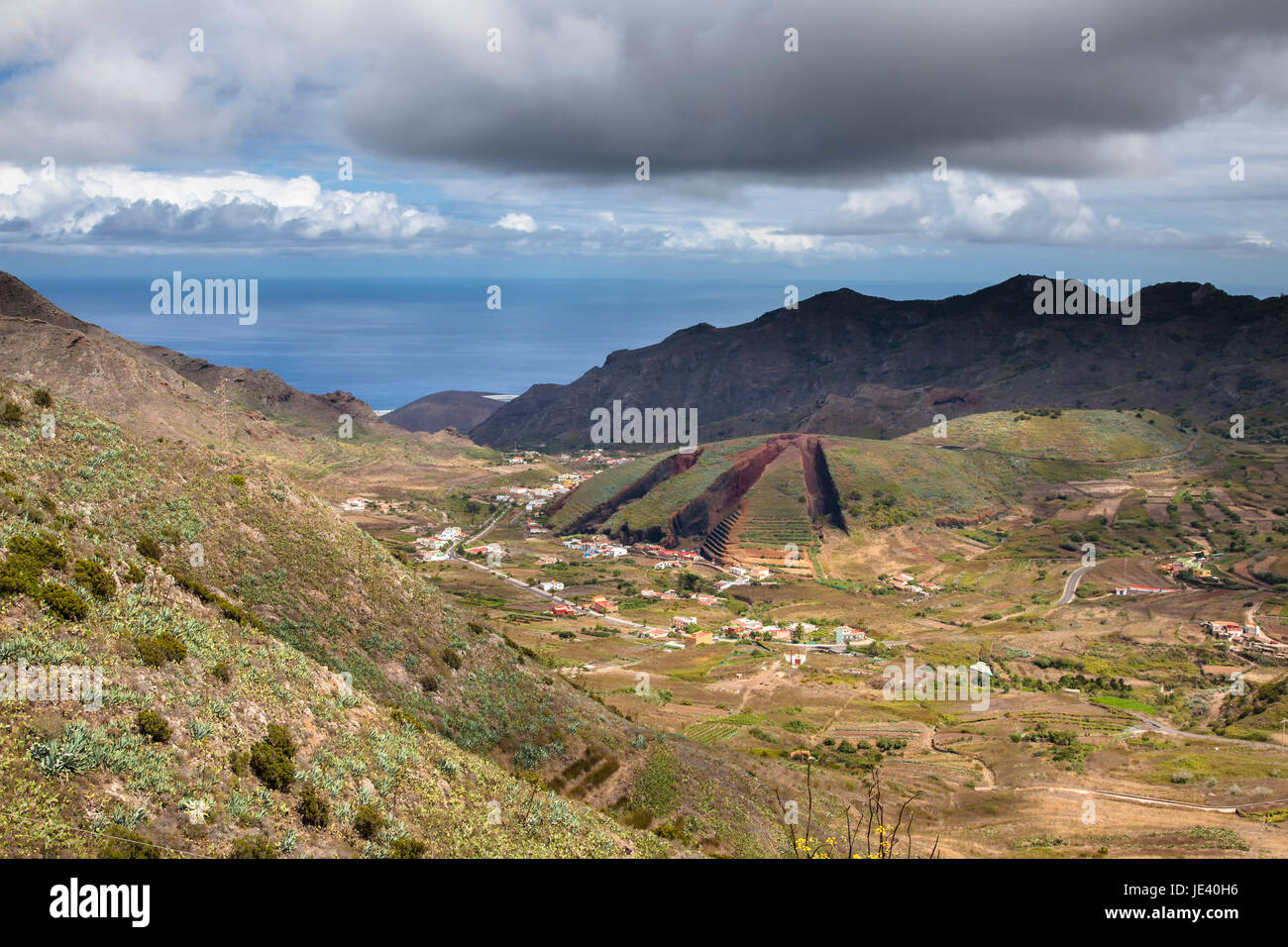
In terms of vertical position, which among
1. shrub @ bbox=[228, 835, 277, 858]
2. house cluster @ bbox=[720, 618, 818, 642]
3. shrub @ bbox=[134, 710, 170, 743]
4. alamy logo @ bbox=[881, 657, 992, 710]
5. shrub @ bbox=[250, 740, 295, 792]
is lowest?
house cluster @ bbox=[720, 618, 818, 642]

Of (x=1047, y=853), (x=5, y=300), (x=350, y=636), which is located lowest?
(x=1047, y=853)

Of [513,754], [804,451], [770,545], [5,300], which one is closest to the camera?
[513,754]

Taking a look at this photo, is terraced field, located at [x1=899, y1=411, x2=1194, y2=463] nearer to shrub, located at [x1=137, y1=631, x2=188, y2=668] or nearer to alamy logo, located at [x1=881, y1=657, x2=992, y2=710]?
alamy logo, located at [x1=881, y1=657, x2=992, y2=710]

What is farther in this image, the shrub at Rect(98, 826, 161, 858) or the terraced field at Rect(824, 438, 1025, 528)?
the terraced field at Rect(824, 438, 1025, 528)

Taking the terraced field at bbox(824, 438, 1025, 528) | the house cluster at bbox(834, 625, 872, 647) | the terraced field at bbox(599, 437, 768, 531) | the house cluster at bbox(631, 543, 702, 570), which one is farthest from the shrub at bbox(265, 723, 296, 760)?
the terraced field at bbox(599, 437, 768, 531)

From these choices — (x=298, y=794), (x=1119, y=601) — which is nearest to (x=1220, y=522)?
(x=1119, y=601)

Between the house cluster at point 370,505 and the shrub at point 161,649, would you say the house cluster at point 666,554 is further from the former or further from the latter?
the shrub at point 161,649

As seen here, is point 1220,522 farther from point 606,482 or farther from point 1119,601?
point 606,482
